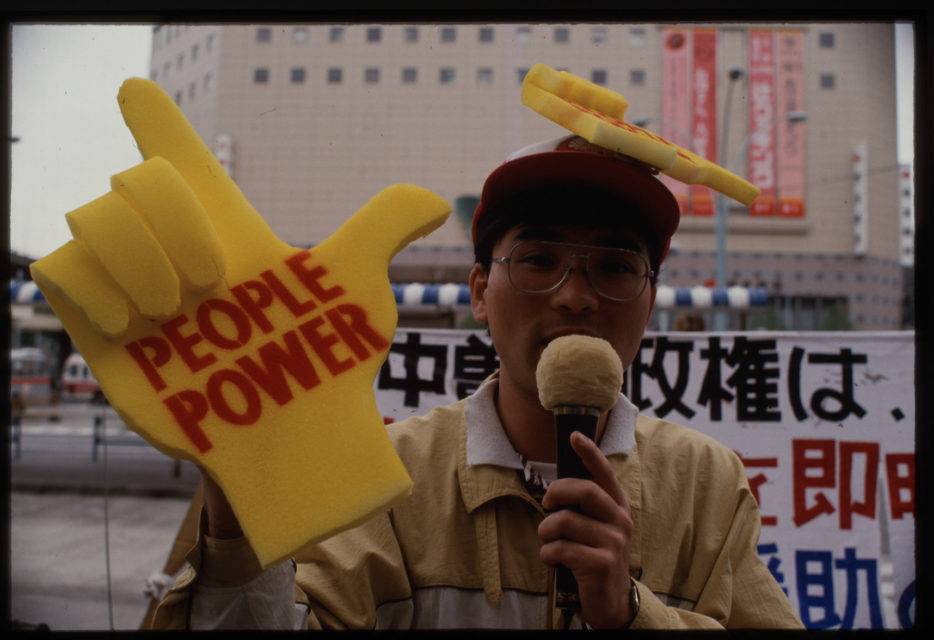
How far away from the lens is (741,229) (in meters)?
15.6

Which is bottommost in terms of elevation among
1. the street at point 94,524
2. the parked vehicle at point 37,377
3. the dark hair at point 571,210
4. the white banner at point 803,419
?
the street at point 94,524

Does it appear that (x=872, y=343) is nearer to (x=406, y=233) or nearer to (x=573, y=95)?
(x=573, y=95)

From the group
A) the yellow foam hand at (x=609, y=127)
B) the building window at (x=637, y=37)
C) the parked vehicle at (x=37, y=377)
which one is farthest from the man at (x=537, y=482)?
the parked vehicle at (x=37, y=377)

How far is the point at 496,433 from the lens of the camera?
1.21 metres

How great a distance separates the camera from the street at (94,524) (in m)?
4.07

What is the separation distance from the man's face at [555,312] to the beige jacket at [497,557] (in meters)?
0.24

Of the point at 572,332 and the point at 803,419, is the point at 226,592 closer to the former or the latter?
the point at 572,332

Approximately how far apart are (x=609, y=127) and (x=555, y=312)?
0.32 m

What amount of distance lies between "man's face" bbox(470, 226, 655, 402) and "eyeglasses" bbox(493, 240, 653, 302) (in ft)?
0.04

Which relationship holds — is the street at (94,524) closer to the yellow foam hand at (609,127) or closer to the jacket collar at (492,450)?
the jacket collar at (492,450)

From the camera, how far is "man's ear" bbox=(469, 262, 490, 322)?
4.20ft

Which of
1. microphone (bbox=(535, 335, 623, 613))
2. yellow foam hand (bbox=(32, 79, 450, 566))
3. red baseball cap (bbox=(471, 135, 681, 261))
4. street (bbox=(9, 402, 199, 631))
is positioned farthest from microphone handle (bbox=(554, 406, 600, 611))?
street (bbox=(9, 402, 199, 631))

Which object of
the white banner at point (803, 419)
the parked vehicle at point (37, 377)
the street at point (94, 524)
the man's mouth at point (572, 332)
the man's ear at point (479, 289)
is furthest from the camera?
the parked vehicle at point (37, 377)

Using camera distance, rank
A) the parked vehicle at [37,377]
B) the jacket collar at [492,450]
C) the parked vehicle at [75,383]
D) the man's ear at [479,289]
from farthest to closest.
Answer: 1. the parked vehicle at [75,383]
2. the parked vehicle at [37,377]
3. the man's ear at [479,289]
4. the jacket collar at [492,450]
